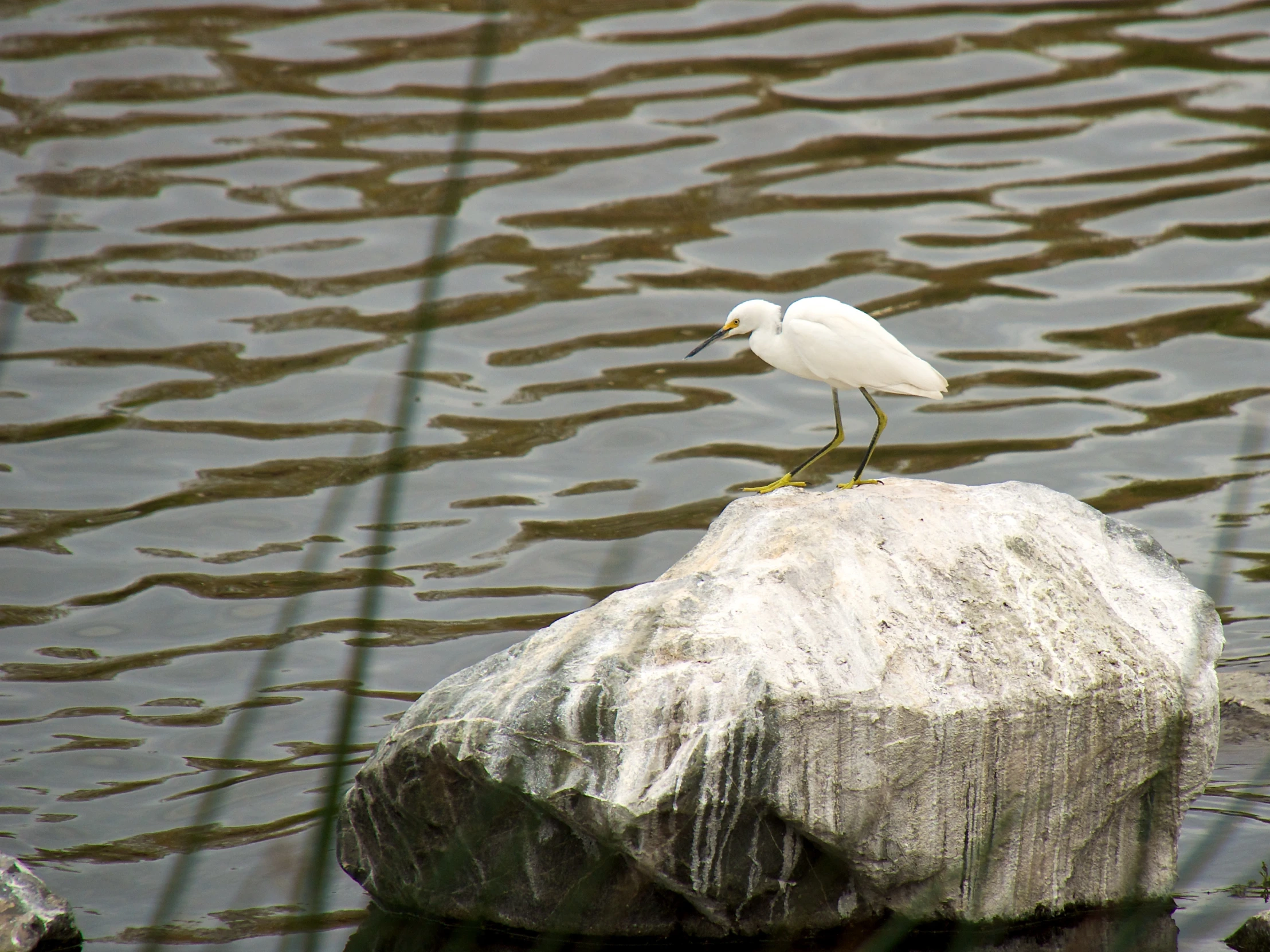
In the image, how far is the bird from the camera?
15.7 ft

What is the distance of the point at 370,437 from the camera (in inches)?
322

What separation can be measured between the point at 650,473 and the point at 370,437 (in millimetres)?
1600

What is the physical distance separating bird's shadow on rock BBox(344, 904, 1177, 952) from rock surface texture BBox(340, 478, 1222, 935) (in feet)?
0.15

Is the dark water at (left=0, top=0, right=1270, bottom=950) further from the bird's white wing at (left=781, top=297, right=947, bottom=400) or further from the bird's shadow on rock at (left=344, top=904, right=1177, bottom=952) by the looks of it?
the bird's white wing at (left=781, top=297, right=947, bottom=400)

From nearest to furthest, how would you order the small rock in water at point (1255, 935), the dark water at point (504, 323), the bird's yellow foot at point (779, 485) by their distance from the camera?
the small rock in water at point (1255, 935)
the bird's yellow foot at point (779, 485)
the dark water at point (504, 323)

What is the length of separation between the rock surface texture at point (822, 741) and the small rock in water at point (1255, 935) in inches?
10.6

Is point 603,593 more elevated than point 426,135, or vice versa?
point 426,135

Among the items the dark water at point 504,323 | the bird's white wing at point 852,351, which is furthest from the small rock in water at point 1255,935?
the bird's white wing at point 852,351

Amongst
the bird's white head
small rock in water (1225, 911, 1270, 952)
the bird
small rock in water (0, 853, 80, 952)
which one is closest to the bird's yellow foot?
the bird

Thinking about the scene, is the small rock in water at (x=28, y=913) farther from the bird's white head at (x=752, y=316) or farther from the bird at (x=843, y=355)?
the bird's white head at (x=752, y=316)

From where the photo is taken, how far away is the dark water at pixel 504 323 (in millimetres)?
6055

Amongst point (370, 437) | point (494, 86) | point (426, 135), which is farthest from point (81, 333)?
point (494, 86)

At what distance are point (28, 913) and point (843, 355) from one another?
10.0ft

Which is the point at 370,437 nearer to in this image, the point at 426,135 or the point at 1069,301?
the point at 426,135
